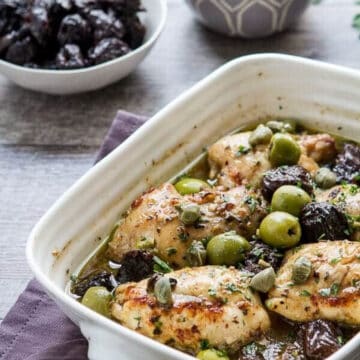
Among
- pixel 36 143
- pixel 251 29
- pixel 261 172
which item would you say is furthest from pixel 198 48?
pixel 261 172

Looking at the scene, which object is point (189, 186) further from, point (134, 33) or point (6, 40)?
point (6, 40)

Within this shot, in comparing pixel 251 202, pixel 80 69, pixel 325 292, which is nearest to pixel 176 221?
pixel 251 202

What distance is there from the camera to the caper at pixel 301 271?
298 centimetres

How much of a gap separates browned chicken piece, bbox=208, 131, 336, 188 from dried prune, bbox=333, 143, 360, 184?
7 centimetres

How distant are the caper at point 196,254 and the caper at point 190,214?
0.28 feet

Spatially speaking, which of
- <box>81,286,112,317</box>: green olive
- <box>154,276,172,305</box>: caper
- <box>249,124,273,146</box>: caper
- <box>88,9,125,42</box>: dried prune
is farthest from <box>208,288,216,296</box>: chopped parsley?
<box>88,9,125,42</box>: dried prune

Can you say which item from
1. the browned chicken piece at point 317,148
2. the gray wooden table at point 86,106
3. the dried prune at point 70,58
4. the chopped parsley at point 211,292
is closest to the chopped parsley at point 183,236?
the chopped parsley at point 211,292

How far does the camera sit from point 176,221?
128 inches

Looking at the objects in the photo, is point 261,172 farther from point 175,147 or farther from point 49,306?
point 49,306

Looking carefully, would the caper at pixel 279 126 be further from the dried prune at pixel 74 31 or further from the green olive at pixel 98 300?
the dried prune at pixel 74 31

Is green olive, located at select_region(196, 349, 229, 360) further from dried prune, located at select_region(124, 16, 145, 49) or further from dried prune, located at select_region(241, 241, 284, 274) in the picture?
dried prune, located at select_region(124, 16, 145, 49)

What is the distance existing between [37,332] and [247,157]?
107cm

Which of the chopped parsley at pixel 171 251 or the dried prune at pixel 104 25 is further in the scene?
the dried prune at pixel 104 25

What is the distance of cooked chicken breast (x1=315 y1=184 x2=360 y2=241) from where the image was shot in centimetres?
323
